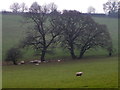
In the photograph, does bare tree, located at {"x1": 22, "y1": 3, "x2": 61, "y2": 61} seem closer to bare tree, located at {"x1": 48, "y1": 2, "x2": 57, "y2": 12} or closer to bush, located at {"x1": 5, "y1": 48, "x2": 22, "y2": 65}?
bare tree, located at {"x1": 48, "y1": 2, "x2": 57, "y2": 12}

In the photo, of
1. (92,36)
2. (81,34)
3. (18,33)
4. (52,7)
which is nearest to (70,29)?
(81,34)

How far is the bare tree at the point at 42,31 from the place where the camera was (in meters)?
58.1

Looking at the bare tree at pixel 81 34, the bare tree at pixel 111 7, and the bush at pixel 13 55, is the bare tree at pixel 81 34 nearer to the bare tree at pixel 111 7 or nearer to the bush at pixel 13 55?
the bush at pixel 13 55

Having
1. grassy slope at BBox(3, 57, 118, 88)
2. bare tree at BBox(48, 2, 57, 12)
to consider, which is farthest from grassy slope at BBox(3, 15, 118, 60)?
grassy slope at BBox(3, 57, 118, 88)

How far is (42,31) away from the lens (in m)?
58.9

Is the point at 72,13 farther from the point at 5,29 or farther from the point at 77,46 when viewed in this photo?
the point at 5,29

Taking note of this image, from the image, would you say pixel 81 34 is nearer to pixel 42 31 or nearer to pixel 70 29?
pixel 70 29

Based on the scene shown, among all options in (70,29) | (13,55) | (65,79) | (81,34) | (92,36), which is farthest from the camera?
(81,34)

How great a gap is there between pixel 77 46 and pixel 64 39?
11.7 feet

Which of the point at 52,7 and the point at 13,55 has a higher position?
the point at 52,7

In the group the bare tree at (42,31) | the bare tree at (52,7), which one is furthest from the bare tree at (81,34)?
the bare tree at (52,7)

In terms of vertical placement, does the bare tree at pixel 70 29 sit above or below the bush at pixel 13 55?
above

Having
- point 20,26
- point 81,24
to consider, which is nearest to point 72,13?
point 81,24

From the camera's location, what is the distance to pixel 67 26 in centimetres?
5981
